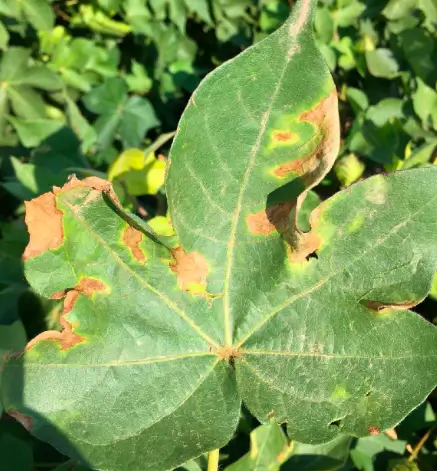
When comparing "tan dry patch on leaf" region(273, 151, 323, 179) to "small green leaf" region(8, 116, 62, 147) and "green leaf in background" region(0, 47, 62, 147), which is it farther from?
"green leaf in background" region(0, 47, 62, 147)

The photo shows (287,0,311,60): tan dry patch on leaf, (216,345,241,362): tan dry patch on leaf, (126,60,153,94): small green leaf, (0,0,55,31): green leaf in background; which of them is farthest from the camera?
(126,60,153,94): small green leaf

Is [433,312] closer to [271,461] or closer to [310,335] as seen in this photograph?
[271,461]

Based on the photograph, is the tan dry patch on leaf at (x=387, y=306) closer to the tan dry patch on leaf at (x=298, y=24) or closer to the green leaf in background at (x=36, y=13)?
the tan dry patch on leaf at (x=298, y=24)

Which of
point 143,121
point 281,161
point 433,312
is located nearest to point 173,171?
point 281,161

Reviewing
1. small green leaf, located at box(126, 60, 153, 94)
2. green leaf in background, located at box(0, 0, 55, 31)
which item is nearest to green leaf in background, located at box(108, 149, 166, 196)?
green leaf in background, located at box(0, 0, 55, 31)

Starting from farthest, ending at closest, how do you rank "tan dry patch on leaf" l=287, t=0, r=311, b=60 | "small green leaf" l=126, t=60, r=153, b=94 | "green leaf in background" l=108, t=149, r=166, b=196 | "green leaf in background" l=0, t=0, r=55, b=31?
"small green leaf" l=126, t=60, r=153, b=94 → "green leaf in background" l=0, t=0, r=55, b=31 → "green leaf in background" l=108, t=149, r=166, b=196 → "tan dry patch on leaf" l=287, t=0, r=311, b=60

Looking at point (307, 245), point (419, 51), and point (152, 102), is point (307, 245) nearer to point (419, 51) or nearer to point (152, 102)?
point (419, 51)
